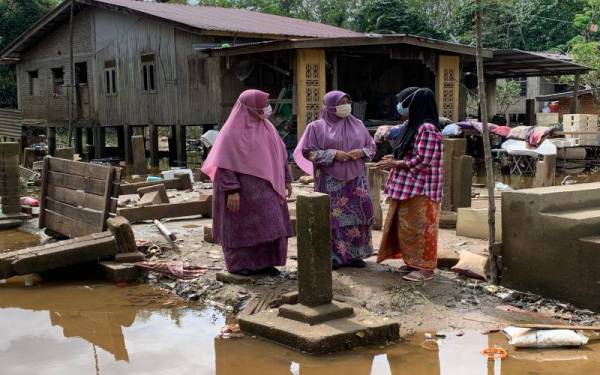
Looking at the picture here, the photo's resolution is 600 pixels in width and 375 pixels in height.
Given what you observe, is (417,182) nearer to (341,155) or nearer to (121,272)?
(341,155)

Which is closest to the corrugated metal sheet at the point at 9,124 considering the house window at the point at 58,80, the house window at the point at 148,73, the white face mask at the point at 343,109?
the house window at the point at 58,80

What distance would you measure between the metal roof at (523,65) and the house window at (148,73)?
32.2 ft

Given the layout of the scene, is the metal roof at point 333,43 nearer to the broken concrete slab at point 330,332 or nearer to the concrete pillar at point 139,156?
the concrete pillar at point 139,156

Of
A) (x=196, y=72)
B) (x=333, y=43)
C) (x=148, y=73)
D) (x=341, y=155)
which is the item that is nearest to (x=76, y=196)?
(x=341, y=155)

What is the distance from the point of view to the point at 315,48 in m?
15.4

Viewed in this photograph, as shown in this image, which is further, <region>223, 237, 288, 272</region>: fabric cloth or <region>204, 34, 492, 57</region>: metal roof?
<region>204, 34, 492, 57</region>: metal roof

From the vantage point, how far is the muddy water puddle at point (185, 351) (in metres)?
3.96

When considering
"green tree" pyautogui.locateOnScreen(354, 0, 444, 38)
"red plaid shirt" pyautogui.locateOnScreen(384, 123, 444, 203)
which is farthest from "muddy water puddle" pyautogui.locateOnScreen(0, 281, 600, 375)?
"green tree" pyautogui.locateOnScreen(354, 0, 444, 38)

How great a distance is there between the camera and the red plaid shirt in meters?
5.32

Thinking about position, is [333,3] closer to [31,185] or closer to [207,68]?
[207,68]

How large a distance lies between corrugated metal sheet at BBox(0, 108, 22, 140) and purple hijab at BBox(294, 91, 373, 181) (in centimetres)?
1758

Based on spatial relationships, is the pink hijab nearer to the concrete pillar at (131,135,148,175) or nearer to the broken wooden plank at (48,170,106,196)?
the broken wooden plank at (48,170,106,196)

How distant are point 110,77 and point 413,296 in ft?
63.7

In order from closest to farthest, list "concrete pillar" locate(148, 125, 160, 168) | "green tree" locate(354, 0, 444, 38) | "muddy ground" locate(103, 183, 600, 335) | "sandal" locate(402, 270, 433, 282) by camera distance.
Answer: "muddy ground" locate(103, 183, 600, 335), "sandal" locate(402, 270, 433, 282), "concrete pillar" locate(148, 125, 160, 168), "green tree" locate(354, 0, 444, 38)
